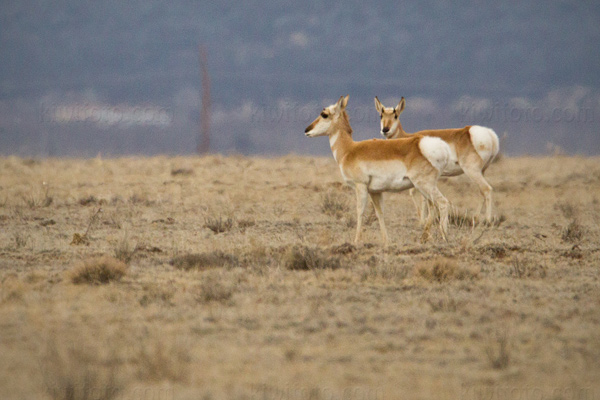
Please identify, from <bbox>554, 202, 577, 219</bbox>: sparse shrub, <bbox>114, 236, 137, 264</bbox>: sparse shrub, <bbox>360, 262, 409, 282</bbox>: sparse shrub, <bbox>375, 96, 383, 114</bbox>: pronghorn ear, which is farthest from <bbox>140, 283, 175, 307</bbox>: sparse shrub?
<bbox>554, 202, 577, 219</bbox>: sparse shrub

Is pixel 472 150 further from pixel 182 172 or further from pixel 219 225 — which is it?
pixel 182 172

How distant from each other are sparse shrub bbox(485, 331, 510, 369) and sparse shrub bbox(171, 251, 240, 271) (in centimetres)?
488

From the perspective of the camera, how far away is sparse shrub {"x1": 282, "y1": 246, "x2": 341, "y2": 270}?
10.2 meters

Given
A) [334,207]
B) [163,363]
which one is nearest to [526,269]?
[163,363]

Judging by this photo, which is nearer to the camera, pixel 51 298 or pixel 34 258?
pixel 51 298

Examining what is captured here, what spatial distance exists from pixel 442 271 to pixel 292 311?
2.76 m

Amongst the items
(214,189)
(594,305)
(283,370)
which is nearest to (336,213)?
(214,189)

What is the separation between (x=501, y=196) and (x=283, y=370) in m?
19.4

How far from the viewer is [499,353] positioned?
615 centimetres

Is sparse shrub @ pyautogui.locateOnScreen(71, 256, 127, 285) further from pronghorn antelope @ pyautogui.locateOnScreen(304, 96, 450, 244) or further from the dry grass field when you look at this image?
pronghorn antelope @ pyautogui.locateOnScreen(304, 96, 450, 244)

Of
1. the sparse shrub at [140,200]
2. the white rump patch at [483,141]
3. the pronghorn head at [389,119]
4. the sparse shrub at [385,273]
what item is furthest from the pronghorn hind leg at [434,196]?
the sparse shrub at [140,200]

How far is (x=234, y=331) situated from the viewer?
23.1 ft

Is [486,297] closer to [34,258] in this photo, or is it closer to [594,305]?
[594,305]

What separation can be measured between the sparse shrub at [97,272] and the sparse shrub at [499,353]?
5.18 metres
